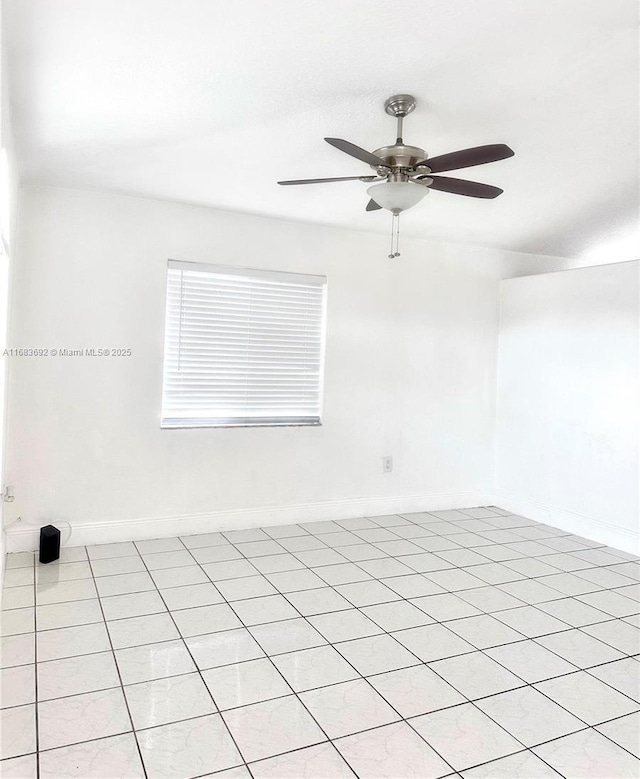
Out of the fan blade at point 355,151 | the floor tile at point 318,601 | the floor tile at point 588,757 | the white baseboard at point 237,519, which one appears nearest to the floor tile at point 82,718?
the floor tile at point 318,601

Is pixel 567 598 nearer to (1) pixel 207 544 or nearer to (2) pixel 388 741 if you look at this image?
(2) pixel 388 741

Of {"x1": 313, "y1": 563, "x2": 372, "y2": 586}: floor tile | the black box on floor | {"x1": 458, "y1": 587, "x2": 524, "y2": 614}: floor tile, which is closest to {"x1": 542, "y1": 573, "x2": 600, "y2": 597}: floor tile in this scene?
{"x1": 458, "y1": 587, "x2": 524, "y2": 614}: floor tile

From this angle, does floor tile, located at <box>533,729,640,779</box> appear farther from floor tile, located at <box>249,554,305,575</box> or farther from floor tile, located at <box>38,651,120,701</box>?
floor tile, located at <box>249,554,305,575</box>

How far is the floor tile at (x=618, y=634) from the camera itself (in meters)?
2.64

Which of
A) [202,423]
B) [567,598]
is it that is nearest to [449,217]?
[202,423]

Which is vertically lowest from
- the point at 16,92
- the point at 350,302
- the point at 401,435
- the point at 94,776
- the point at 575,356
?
the point at 94,776

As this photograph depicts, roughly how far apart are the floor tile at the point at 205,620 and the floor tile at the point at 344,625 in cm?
40

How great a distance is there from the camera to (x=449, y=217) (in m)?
4.38

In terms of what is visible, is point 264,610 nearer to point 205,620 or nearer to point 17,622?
point 205,620

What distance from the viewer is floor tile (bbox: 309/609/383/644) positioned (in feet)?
8.67

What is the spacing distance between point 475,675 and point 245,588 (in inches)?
52.7

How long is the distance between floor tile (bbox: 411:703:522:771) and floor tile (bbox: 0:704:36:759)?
1.30m

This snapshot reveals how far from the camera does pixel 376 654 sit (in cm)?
249

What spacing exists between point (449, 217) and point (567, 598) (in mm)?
2821
